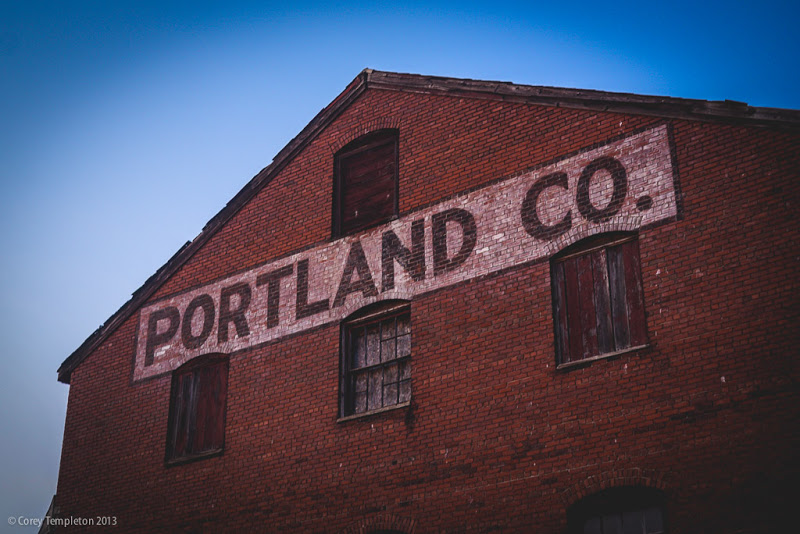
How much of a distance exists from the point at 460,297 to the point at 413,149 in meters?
3.14

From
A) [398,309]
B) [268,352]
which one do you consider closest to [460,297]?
[398,309]

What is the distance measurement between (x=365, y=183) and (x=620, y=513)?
733 centimetres

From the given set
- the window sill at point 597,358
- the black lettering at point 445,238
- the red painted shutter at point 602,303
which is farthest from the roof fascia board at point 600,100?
the window sill at point 597,358

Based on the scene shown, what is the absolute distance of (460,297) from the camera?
1427 cm

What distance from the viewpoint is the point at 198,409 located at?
1662 cm

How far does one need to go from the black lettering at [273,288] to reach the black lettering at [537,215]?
456 centimetres

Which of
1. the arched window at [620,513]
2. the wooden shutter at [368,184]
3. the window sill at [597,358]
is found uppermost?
the wooden shutter at [368,184]

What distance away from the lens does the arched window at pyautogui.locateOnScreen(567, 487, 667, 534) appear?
38.4 ft

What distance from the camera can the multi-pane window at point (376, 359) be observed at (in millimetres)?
14625

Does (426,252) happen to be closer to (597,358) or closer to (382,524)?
(597,358)

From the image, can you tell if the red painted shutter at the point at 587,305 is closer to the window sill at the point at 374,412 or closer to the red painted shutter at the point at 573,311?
the red painted shutter at the point at 573,311

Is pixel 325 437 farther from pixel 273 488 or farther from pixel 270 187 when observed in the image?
pixel 270 187

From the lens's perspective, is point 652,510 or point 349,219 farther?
point 349,219

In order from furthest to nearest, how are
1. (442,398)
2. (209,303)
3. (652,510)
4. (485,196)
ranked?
(209,303) → (485,196) → (442,398) → (652,510)
